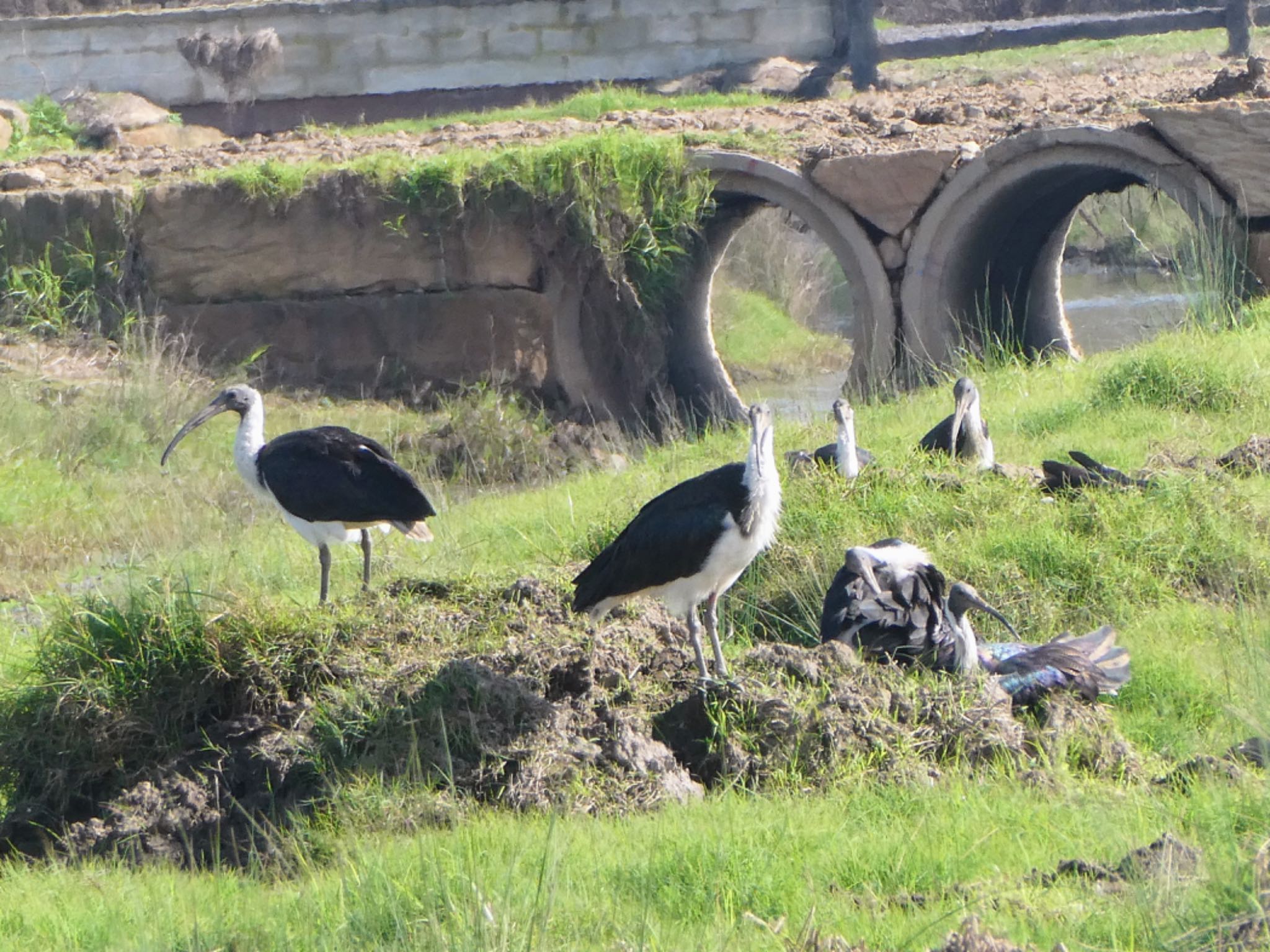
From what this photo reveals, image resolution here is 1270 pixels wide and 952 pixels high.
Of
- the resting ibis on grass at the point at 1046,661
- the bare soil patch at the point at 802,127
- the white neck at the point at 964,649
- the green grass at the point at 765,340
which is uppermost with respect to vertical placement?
the bare soil patch at the point at 802,127

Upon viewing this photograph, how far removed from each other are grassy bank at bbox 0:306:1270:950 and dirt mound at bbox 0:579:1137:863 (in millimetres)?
56

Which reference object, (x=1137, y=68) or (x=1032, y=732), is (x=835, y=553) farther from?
(x=1137, y=68)

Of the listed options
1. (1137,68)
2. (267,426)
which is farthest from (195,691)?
(1137,68)

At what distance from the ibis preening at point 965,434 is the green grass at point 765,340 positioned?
10.4 meters

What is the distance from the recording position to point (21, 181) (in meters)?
15.3

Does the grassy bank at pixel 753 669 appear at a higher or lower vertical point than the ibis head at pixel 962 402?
Result: lower

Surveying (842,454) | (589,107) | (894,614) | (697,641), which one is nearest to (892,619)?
(894,614)

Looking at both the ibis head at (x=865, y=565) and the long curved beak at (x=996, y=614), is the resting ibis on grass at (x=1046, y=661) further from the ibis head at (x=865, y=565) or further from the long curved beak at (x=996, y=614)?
the ibis head at (x=865, y=565)

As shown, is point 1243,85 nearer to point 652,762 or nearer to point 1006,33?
point 1006,33

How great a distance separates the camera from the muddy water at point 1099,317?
1666cm

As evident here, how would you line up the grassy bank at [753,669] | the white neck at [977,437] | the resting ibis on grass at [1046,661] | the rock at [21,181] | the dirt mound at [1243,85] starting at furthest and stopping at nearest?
the rock at [21,181] < the dirt mound at [1243,85] < the white neck at [977,437] < the resting ibis on grass at [1046,661] < the grassy bank at [753,669]

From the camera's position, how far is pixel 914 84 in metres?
18.6

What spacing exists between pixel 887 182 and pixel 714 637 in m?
7.78

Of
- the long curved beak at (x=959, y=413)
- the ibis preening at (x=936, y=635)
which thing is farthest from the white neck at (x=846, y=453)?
the ibis preening at (x=936, y=635)
